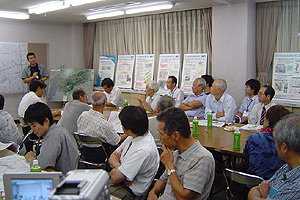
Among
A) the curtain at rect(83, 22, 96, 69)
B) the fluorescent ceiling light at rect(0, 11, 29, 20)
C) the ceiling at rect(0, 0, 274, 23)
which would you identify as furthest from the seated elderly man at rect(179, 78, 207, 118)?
the curtain at rect(83, 22, 96, 69)

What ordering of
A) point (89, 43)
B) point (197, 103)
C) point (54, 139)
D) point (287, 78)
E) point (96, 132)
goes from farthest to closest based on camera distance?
point (89, 43), point (287, 78), point (197, 103), point (96, 132), point (54, 139)

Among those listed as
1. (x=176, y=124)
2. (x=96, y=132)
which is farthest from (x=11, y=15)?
(x=176, y=124)

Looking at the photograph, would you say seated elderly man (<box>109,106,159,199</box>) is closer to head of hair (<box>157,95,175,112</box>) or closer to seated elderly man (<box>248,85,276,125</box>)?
head of hair (<box>157,95,175,112</box>)

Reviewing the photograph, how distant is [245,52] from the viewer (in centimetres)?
658

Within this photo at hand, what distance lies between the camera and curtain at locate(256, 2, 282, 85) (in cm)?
656

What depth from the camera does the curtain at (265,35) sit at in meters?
6.56

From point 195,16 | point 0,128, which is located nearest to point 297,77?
point 195,16

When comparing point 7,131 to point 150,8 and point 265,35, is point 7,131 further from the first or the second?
point 265,35

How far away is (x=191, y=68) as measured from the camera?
7629 millimetres

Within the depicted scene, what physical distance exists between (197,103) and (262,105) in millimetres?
1161

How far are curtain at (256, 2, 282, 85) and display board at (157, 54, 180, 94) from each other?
1934 millimetres

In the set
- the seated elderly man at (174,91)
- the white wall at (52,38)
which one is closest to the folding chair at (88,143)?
the seated elderly man at (174,91)

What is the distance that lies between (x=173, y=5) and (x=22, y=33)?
4.68 meters

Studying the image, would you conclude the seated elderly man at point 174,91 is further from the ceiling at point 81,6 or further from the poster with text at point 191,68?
the ceiling at point 81,6
